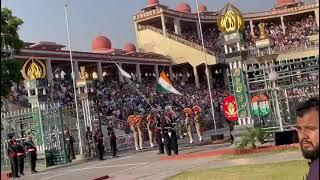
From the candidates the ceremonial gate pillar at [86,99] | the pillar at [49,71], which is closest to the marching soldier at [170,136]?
the ceremonial gate pillar at [86,99]

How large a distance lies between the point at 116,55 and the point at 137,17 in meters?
10.1

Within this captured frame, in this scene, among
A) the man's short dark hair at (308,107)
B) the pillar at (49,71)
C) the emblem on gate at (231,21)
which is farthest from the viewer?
the pillar at (49,71)

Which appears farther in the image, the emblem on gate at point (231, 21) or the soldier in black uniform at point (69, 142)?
the soldier in black uniform at point (69, 142)

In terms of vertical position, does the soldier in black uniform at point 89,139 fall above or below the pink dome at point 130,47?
below

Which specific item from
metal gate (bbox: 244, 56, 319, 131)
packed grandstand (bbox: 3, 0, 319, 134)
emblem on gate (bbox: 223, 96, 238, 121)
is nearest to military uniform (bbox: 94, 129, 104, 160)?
emblem on gate (bbox: 223, 96, 238, 121)

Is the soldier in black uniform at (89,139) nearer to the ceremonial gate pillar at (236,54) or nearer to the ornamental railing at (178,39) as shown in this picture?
the ceremonial gate pillar at (236,54)

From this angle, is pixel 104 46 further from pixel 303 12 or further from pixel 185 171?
pixel 185 171

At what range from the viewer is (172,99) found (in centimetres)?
3906

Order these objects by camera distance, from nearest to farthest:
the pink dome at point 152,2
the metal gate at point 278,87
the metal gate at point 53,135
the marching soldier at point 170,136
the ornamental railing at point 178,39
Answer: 1. the metal gate at point 278,87
2. the marching soldier at point 170,136
3. the metal gate at point 53,135
4. the ornamental railing at point 178,39
5. the pink dome at point 152,2

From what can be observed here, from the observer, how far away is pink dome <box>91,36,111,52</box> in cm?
5041

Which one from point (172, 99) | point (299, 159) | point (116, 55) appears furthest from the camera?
point (116, 55)

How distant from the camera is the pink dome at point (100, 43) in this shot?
50412 millimetres

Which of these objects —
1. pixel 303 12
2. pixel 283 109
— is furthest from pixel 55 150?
pixel 303 12

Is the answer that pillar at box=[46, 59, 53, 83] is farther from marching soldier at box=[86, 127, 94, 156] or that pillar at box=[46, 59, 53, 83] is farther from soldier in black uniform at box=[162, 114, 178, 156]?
soldier in black uniform at box=[162, 114, 178, 156]
